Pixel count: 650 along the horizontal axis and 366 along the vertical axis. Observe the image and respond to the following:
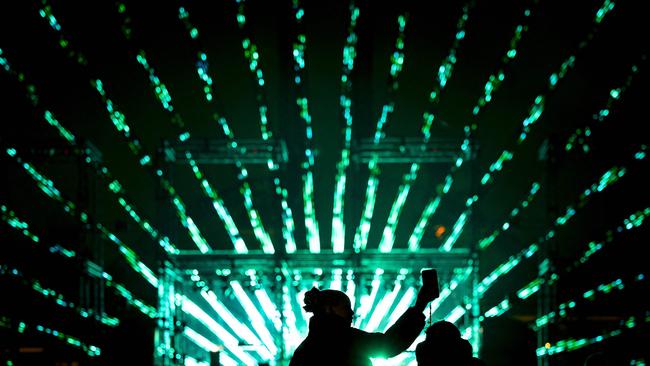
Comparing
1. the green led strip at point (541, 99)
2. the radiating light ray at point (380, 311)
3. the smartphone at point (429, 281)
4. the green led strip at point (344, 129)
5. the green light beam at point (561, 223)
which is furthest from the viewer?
the radiating light ray at point (380, 311)

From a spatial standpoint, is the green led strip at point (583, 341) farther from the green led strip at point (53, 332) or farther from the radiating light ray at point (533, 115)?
the green led strip at point (53, 332)

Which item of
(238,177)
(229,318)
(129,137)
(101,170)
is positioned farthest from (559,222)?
(101,170)

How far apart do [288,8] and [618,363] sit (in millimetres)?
5390

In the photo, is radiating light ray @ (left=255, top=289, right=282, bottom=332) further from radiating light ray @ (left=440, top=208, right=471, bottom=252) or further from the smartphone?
the smartphone

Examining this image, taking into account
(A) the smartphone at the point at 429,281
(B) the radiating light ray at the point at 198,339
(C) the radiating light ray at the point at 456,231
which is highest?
(C) the radiating light ray at the point at 456,231

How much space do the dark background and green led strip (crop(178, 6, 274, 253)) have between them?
0.23 feet

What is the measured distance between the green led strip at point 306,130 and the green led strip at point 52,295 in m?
2.80

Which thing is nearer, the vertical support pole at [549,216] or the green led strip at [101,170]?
the green led strip at [101,170]

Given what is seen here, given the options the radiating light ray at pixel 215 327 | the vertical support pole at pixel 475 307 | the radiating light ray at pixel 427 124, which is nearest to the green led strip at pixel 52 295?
the radiating light ray at pixel 215 327

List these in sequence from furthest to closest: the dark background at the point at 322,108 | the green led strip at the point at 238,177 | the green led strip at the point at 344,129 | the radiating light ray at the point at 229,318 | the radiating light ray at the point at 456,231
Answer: the radiating light ray at the point at 229,318, the radiating light ray at the point at 456,231, the green led strip at the point at 344,129, the green led strip at the point at 238,177, the dark background at the point at 322,108

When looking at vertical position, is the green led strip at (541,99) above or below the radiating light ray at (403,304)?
above

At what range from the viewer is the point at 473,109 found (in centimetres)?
904

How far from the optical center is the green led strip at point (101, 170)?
7.80 meters

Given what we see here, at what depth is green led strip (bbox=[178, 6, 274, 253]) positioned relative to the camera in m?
8.18
